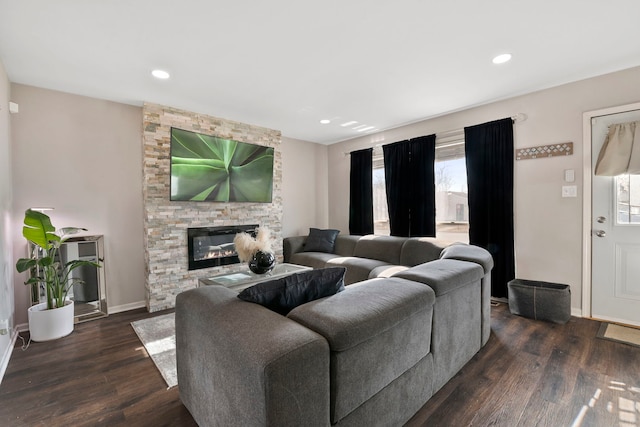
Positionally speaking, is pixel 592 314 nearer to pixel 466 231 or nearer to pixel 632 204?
pixel 632 204

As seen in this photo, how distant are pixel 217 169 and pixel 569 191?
169 inches

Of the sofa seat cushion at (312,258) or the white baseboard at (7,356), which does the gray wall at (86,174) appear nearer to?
the white baseboard at (7,356)

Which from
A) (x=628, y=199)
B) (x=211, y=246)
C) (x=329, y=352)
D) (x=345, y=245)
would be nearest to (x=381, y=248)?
(x=345, y=245)

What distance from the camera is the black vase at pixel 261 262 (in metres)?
3.00

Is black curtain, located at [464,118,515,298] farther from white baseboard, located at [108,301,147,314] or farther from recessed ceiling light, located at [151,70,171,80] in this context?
white baseboard, located at [108,301,147,314]

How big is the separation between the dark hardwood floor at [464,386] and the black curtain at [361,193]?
9.06ft

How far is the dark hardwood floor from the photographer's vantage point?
1.63m

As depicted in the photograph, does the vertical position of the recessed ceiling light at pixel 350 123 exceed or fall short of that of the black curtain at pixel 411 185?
it exceeds it

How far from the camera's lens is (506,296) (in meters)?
3.46

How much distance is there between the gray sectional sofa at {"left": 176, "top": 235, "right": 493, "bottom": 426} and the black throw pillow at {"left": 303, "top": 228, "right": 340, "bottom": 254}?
2.81 m

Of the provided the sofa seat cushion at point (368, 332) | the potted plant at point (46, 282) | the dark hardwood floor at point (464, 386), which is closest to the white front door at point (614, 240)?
the dark hardwood floor at point (464, 386)

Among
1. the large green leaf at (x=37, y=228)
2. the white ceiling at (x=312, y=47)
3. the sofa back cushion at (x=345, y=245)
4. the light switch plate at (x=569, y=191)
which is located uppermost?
the white ceiling at (x=312, y=47)

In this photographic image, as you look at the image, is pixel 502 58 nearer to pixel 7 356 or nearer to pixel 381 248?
pixel 381 248

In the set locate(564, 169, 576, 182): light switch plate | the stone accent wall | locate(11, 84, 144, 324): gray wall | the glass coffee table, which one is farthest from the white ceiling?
the glass coffee table
